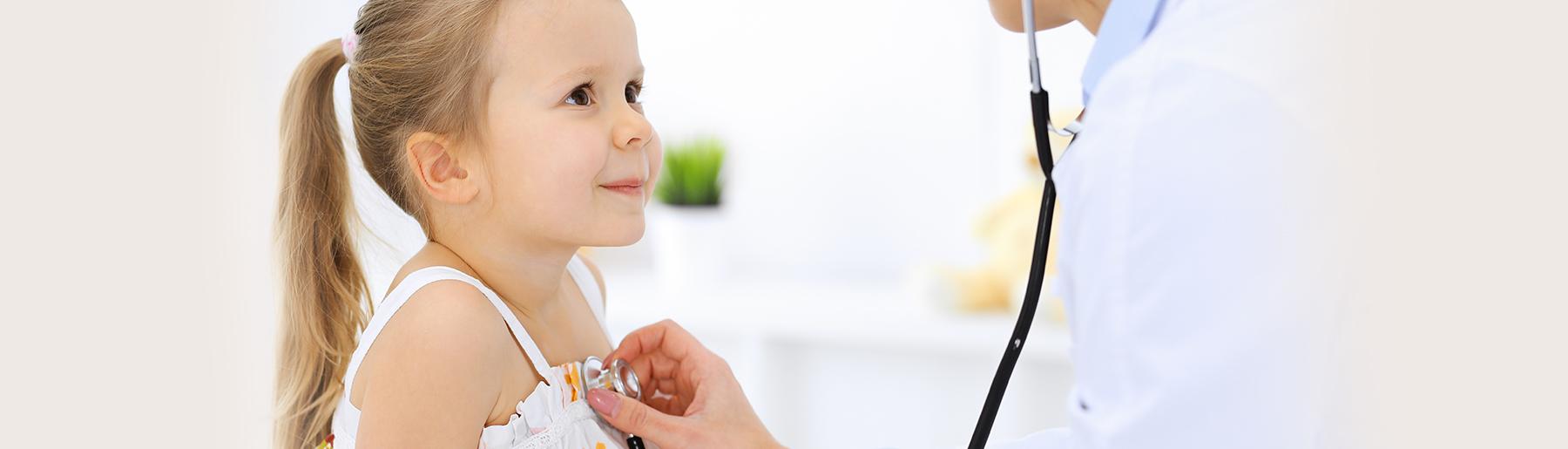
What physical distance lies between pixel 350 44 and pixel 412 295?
0.27 meters

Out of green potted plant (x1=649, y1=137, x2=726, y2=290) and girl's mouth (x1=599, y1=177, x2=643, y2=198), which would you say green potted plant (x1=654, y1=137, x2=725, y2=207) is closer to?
green potted plant (x1=649, y1=137, x2=726, y2=290)

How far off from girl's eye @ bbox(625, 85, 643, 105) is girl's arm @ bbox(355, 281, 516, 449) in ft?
0.82

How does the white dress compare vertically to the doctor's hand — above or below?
above

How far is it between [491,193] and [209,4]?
115 centimetres

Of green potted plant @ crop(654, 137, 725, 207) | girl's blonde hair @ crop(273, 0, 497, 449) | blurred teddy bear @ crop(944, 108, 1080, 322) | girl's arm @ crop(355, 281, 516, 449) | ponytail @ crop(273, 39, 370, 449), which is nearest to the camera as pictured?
girl's arm @ crop(355, 281, 516, 449)

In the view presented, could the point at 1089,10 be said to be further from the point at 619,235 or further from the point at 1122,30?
the point at 619,235

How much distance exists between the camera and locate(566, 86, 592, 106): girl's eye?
114cm

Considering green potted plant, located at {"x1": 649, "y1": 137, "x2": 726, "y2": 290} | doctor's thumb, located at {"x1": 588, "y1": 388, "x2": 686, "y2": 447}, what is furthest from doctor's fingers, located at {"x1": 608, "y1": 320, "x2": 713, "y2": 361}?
green potted plant, located at {"x1": 649, "y1": 137, "x2": 726, "y2": 290}

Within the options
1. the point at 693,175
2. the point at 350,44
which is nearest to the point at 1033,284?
the point at 350,44

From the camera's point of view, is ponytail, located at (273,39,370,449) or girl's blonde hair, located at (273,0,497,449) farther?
ponytail, located at (273,39,370,449)

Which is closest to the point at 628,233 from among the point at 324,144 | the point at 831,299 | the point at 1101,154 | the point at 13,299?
the point at 324,144

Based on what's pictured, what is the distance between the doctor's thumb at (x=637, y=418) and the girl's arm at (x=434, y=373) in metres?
0.11

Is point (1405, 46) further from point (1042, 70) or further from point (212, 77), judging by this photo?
point (212, 77)

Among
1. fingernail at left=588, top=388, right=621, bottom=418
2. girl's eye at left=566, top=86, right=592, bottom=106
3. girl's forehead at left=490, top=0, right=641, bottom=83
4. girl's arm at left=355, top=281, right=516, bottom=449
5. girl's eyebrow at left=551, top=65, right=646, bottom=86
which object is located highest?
girl's forehead at left=490, top=0, right=641, bottom=83
